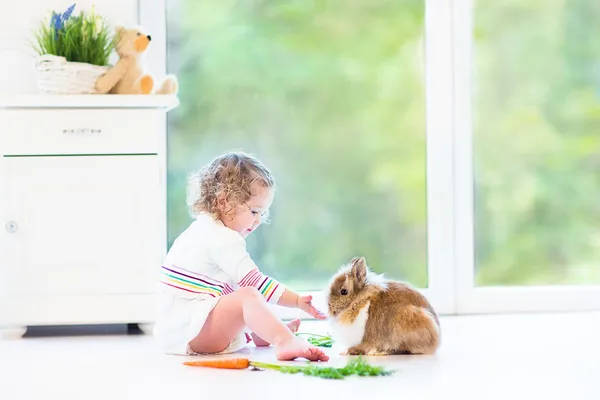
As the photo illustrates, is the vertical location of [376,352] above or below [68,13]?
below

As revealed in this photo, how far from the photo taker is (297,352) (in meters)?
2.21

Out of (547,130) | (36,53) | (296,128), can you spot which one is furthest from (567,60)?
(36,53)

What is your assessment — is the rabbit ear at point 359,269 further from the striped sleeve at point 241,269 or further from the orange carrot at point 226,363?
the orange carrot at point 226,363

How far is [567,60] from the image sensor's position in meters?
3.56

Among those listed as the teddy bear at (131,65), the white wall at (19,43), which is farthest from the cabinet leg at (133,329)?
the white wall at (19,43)

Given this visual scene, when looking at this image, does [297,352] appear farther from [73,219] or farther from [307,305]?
[73,219]

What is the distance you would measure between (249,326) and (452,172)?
1.40m

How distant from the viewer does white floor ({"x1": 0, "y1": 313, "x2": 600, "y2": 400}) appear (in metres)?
1.89

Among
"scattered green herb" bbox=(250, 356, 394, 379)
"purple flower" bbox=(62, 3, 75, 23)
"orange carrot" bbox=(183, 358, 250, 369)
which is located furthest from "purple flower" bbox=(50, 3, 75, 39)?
→ "scattered green herb" bbox=(250, 356, 394, 379)

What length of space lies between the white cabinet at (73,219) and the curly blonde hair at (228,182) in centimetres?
50

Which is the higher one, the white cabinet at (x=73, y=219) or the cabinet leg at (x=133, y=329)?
the white cabinet at (x=73, y=219)

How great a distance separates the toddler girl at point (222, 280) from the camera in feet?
7.53

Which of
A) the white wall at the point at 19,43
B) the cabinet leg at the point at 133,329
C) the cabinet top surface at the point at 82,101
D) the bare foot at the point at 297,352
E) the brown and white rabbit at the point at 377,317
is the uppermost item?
the white wall at the point at 19,43

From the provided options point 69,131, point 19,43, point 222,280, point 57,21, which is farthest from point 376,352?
point 19,43
